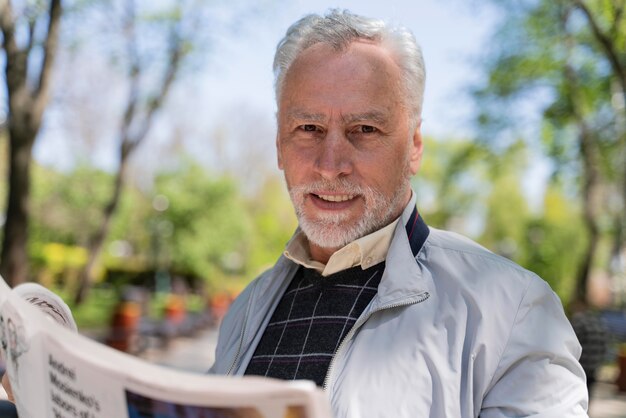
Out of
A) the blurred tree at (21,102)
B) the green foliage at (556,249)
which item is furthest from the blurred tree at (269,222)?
the blurred tree at (21,102)

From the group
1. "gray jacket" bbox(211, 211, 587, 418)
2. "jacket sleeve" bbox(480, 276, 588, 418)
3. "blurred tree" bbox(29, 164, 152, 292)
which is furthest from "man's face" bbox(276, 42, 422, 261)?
"blurred tree" bbox(29, 164, 152, 292)

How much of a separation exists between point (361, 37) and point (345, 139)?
0.79 ft

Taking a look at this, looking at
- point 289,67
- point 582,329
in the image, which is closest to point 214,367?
point 289,67

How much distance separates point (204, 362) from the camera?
1430cm

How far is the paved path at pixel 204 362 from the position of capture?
1011cm

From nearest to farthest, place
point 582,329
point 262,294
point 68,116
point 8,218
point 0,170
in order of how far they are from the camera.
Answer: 1. point 262,294
2. point 582,329
3. point 8,218
4. point 68,116
5. point 0,170

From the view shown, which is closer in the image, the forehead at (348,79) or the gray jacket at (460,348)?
the gray jacket at (460,348)

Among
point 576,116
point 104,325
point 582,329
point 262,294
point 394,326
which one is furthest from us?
point 576,116

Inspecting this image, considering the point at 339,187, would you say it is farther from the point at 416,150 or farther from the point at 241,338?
the point at 241,338

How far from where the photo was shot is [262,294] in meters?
2.00

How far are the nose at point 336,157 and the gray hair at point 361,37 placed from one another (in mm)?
185

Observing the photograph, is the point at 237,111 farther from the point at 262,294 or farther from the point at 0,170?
the point at 262,294

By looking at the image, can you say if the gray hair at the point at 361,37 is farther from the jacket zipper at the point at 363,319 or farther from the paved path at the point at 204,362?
the paved path at the point at 204,362

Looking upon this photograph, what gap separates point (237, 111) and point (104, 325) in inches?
1407
